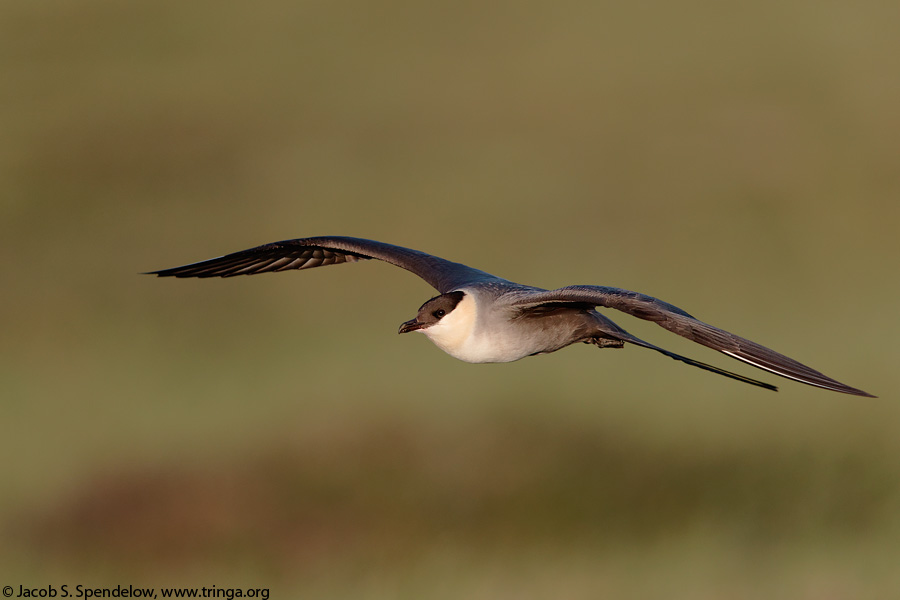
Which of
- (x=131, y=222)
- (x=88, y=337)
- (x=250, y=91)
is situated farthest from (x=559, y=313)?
(x=250, y=91)

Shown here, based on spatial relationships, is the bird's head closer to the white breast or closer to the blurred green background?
the white breast

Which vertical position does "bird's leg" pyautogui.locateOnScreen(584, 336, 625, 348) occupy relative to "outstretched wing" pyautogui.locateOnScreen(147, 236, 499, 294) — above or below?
below

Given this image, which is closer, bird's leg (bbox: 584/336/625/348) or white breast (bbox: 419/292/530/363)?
white breast (bbox: 419/292/530/363)

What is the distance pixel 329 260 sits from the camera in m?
10.8

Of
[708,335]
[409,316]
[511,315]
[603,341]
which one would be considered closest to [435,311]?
[511,315]

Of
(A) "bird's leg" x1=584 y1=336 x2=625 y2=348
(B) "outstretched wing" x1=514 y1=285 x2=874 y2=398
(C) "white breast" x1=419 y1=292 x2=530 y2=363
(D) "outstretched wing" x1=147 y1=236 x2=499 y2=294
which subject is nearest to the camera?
(B) "outstretched wing" x1=514 y1=285 x2=874 y2=398

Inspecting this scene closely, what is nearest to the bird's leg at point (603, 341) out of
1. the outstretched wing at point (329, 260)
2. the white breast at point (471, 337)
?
the white breast at point (471, 337)

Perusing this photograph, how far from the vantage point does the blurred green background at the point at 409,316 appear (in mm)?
13086

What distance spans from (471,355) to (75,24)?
69.0 feet

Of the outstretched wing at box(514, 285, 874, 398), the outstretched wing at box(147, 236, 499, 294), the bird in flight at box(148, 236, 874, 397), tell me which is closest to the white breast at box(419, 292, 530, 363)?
the bird in flight at box(148, 236, 874, 397)

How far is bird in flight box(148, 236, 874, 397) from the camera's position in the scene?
257 inches

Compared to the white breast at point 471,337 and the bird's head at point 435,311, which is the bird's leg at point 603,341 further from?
the bird's head at point 435,311

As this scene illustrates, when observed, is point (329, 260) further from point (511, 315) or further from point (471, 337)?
point (511, 315)

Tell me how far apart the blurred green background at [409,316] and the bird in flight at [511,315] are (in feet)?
13.1
